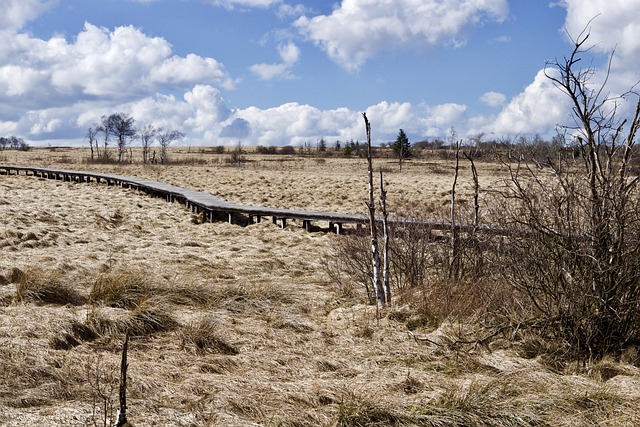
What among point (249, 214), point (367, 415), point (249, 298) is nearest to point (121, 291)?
point (249, 298)

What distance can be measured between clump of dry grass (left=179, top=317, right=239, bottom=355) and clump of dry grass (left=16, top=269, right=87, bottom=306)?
1680 millimetres

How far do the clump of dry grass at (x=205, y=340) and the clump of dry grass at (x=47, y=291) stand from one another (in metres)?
1.68

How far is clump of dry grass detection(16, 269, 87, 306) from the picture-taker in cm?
648

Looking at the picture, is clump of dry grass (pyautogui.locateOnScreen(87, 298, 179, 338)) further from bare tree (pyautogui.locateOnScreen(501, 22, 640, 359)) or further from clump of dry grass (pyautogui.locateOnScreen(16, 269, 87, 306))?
bare tree (pyautogui.locateOnScreen(501, 22, 640, 359))

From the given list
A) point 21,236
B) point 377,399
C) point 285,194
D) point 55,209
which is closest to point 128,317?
point 377,399

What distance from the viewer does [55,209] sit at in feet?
54.2

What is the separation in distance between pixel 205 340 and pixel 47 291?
7.33 feet

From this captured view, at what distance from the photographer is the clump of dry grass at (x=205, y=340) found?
536cm

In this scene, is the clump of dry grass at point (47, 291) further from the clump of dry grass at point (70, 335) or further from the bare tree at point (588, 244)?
the bare tree at point (588, 244)

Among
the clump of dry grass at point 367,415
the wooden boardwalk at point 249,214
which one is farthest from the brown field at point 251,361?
the wooden boardwalk at point 249,214

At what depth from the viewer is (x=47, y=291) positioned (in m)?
6.55

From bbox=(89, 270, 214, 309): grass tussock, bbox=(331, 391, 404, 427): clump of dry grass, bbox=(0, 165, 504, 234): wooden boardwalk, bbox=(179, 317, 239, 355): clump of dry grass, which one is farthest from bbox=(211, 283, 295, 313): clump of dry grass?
bbox=(331, 391, 404, 427): clump of dry grass

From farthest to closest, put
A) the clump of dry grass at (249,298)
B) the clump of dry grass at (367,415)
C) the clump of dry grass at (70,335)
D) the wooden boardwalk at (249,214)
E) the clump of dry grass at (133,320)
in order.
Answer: the wooden boardwalk at (249,214) < the clump of dry grass at (249,298) < the clump of dry grass at (133,320) < the clump of dry grass at (70,335) < the clump of dry grass at (367,415)

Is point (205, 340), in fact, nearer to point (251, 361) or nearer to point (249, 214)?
point (251, 361)
